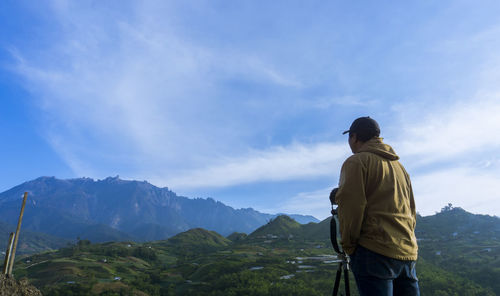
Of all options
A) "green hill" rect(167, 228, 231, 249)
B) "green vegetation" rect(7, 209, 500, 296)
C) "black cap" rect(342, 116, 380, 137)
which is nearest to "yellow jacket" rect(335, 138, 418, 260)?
"black cap" rect(342, 116, 380, 137)

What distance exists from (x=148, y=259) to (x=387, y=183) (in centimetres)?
7573

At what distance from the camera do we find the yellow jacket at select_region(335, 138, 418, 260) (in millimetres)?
3342

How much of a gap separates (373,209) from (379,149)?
0.78 meters

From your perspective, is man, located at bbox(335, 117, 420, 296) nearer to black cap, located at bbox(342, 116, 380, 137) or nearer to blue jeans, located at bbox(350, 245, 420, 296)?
→ blue jeans, located at bbox(350, 245, 420, 296)

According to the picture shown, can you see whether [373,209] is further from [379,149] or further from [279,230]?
[279,230]

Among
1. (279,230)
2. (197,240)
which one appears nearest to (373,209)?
(197,240)

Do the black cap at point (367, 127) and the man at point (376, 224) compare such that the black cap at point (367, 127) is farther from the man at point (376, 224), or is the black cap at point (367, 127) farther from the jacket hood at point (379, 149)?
the man at point (376, 224)

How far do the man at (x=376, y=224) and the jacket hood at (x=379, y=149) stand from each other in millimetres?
13

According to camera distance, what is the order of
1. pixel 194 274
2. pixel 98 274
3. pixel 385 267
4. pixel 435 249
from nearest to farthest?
pixel 385 267
pixel 194 274
pixel 98 274
pixel 435 249

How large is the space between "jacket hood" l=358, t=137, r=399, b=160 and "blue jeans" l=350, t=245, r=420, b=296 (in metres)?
1.20

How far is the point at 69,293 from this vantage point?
86.1 feet

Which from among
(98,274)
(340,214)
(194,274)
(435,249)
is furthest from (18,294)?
(435,249)

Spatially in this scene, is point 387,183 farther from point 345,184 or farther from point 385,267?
point 385,267

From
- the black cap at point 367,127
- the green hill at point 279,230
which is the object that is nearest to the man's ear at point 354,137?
the black cap at point 367,127
